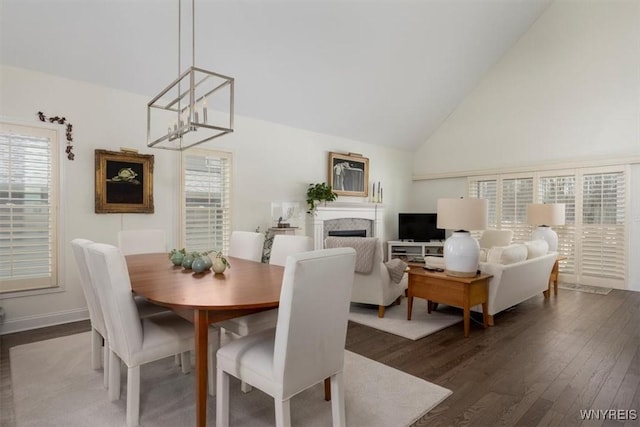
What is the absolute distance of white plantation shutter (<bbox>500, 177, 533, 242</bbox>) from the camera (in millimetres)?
6520

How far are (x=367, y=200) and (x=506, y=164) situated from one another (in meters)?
2.79

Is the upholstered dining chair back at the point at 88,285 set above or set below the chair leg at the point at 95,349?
above

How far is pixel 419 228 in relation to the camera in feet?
24.2

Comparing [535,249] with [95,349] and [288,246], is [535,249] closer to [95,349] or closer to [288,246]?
[288,246]

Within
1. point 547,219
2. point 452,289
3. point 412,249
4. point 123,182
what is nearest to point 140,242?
point 123,182

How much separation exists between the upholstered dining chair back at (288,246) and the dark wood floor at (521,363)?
1.00 meters

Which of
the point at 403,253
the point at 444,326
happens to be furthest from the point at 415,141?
the point at 444,326

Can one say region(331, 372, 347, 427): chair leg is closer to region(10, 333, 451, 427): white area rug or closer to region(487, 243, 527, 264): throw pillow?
region(10, 333, 451, 427): white area rug

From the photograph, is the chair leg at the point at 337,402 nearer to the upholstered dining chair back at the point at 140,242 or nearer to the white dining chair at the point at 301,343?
the white dining chair at the point at 301,343

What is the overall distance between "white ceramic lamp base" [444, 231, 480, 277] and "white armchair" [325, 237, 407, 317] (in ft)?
2.33

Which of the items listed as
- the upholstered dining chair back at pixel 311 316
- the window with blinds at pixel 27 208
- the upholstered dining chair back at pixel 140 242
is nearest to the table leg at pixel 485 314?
the upholstered dining chair back at pixel 311 316

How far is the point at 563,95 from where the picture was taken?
20.0 feet

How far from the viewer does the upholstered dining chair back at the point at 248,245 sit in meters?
3.33

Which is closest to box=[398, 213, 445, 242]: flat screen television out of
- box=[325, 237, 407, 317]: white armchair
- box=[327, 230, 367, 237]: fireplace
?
box=[327, 230, 367, 237]: fireplace
